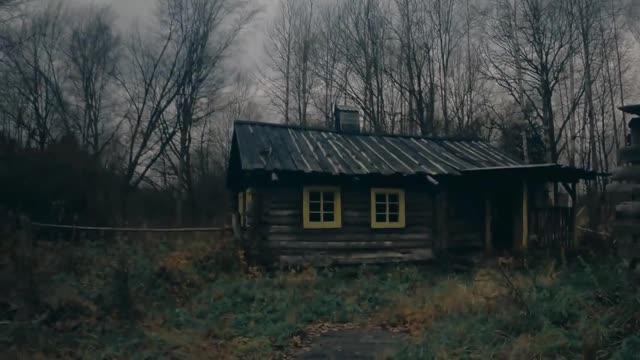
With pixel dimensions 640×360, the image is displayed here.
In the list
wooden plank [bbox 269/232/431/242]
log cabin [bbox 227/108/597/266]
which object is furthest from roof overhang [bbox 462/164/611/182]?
wooden plank [bbox 269/232/431/242]

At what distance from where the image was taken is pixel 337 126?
19594 mm

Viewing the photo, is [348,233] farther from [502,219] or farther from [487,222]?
[502,219]

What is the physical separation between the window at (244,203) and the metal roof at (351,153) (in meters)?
1.22

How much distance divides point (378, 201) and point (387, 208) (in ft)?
1.17

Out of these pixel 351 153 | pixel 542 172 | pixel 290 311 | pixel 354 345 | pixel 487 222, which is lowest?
pixel 354 345

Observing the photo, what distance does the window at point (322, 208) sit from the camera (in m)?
14.9

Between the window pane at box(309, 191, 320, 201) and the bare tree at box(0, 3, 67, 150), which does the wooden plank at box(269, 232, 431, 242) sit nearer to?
the window pane at box(309, 191, 320, 201)

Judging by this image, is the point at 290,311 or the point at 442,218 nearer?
the point at 290,311

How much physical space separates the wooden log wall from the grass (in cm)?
90

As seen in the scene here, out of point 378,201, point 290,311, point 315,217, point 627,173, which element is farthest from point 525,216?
point 627,173

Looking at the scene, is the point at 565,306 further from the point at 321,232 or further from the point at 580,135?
the point at 580,135

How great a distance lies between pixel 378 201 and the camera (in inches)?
623

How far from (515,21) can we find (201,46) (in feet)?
58.1

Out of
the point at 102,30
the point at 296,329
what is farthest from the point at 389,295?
the point at 102,30
